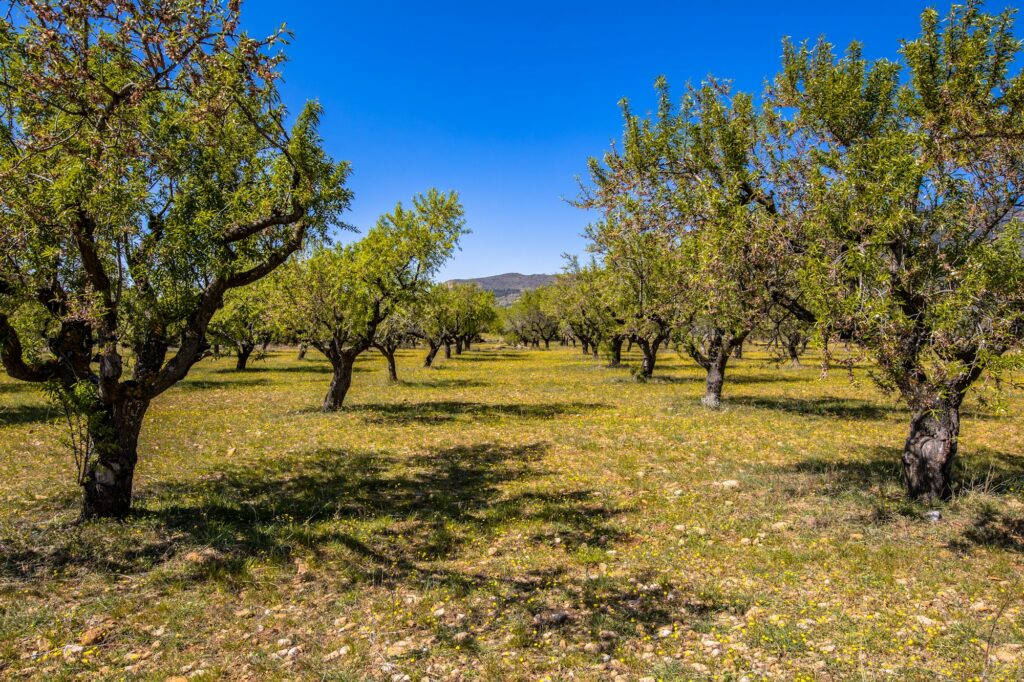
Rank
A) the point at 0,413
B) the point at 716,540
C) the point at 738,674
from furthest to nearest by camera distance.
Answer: the point at 0,413 < the point at 716,540 < the point at 738,674

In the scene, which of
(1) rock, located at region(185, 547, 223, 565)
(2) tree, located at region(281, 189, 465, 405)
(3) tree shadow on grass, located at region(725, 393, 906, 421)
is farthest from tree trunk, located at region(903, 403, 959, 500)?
(2) tree, located at region(281, 189, 465, 405)

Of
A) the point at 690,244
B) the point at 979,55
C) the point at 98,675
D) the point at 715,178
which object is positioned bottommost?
the point at 98,675

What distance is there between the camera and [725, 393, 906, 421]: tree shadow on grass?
25.3m

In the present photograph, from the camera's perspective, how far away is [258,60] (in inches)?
232

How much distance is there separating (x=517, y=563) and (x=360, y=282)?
20446 millimetres

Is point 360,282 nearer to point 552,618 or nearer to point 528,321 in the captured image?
point 552,618

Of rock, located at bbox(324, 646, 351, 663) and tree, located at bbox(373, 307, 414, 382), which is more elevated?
tree, located at bbox(373, 307, 414, 382)

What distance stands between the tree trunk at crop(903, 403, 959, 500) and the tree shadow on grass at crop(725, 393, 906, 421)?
43.8 ft

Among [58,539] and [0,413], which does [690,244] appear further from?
[0,413]

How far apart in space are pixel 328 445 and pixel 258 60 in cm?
1638

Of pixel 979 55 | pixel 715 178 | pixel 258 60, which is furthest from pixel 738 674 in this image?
pixel 979 55

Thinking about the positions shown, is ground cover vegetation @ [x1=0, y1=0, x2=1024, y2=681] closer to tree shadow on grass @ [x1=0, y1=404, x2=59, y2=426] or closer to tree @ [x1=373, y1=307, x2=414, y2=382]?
tree shadow on grass @ [x1=0, y1=404, x2=59, y2=426]

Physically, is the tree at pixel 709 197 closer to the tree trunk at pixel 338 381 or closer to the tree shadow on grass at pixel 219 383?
the tree trunk at pixel 338 381

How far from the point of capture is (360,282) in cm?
2738
